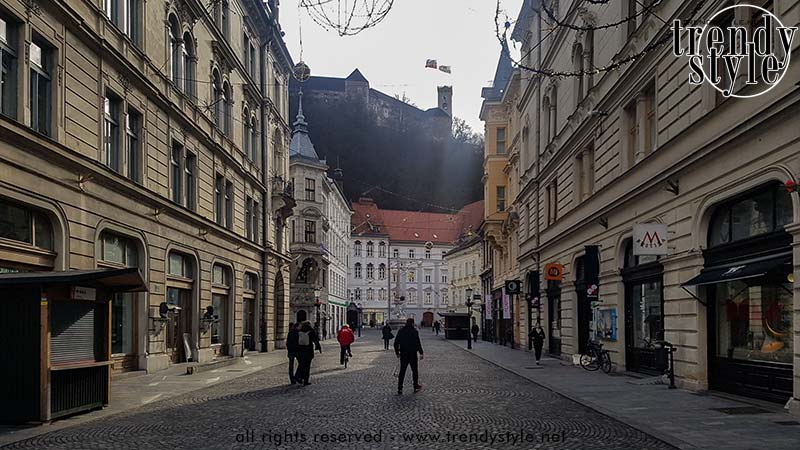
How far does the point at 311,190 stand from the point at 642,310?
143 ft

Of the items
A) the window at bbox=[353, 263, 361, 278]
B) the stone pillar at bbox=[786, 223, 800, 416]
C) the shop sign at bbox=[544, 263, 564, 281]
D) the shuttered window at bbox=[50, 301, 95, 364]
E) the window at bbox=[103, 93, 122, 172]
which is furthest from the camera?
the window at bbox=[353, 263, 361, 278]

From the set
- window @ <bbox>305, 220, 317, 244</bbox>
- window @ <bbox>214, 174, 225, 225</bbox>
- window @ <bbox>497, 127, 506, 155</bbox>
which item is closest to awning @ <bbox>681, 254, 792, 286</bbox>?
window @ <bbox>214, 174, 225, 225</bbox>

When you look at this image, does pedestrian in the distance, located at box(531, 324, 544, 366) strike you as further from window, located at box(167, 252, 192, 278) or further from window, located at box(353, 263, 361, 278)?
window, located at box(353, 263, 361, 278)

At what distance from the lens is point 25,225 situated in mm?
16188

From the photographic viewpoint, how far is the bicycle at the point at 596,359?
22.7m

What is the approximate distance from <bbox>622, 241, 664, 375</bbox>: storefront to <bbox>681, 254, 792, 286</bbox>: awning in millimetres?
3102

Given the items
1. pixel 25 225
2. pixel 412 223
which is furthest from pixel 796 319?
pixel 412 223

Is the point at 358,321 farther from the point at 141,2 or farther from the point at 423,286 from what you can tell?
the point at 141,2

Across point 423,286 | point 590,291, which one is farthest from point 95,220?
point 423,286

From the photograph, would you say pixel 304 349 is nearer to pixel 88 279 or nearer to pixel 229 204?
pixel 88 279

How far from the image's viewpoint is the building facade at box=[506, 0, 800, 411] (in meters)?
13.3

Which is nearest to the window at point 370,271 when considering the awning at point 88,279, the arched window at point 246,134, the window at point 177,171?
the arched window at point 246,134

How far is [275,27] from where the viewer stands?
136 ft

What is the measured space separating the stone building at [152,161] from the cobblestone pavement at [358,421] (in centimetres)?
470
